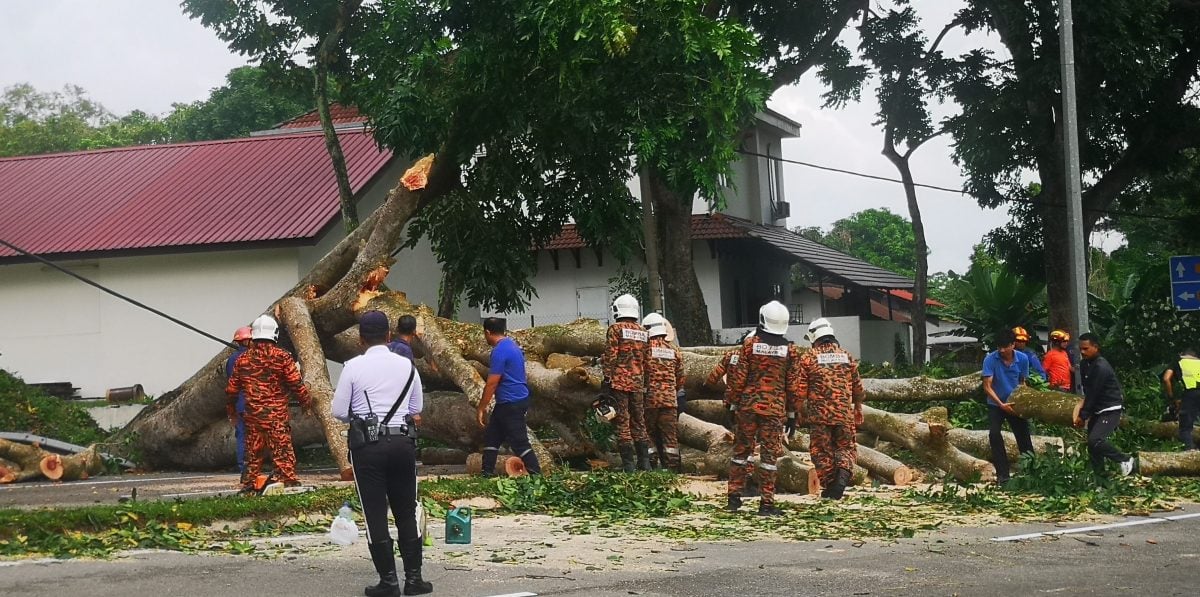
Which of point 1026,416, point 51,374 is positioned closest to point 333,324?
point 1026,416

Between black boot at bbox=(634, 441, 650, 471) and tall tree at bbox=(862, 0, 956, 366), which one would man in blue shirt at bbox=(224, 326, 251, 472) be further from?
tall tree at bbox=(862, 0, 956, 366)

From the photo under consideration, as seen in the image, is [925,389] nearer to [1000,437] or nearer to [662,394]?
[1000,437]

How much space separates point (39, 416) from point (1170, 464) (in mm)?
15374

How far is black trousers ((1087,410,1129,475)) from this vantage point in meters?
13.8

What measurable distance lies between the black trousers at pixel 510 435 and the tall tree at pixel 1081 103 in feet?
44.5

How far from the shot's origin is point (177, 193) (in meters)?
29.4

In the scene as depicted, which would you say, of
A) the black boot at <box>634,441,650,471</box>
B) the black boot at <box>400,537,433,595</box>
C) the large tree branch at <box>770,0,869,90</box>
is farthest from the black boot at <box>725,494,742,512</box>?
the large tree branch at <box>770,0,869,90</box>

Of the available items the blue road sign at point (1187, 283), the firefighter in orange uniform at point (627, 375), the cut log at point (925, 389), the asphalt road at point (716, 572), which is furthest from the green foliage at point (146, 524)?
the blue road sign at point (1187, 283)

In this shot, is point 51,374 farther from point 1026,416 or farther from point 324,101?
point 1026,416

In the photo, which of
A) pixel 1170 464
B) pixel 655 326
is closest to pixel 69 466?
pixel 655 326

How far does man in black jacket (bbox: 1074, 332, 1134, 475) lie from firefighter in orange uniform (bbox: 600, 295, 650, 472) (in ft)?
14.6

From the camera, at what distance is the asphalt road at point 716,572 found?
7789 mm

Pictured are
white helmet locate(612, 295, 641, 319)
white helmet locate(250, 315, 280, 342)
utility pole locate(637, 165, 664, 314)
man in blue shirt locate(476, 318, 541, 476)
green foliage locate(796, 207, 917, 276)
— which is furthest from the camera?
green foliage locate(796, 207, 917, 276)

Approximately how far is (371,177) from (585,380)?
13.4 metres
